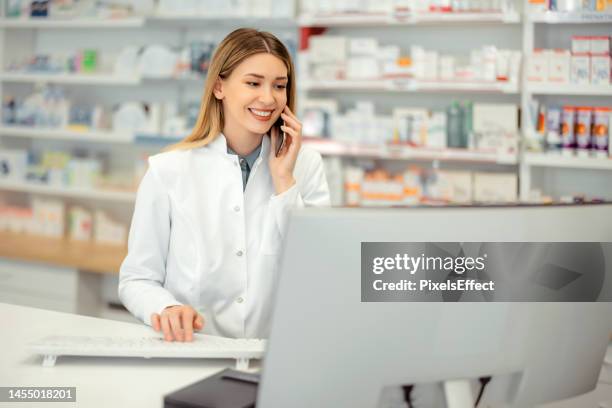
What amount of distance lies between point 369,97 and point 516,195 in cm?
117

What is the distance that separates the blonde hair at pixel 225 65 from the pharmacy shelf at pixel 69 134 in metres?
2.70

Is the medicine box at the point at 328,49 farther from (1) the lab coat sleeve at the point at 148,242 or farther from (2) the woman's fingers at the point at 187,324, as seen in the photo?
(2) the woman's fingers at the point at 187,324

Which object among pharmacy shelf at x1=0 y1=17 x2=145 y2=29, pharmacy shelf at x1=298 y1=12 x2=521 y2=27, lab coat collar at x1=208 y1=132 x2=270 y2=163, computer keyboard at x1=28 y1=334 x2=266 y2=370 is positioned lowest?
computer keyboard at x1=28 y1=334 x2=266 y2=370

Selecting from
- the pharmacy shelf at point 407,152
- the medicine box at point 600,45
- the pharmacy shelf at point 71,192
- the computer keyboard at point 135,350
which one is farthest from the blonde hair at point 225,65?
the pharmacy shelf at point 71,192

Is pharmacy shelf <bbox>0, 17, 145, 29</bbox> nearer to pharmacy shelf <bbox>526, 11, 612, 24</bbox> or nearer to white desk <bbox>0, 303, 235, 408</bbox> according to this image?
pharmacy shelf <bbox>526, 11, 612, 24</bbox>

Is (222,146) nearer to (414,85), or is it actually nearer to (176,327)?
(176,327)

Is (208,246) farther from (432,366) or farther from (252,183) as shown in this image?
(432,366)

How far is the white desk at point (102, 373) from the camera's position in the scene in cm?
136

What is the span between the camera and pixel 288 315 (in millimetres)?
957

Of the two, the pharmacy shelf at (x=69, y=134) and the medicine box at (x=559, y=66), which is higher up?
the medicine box at (x=559, y=66)

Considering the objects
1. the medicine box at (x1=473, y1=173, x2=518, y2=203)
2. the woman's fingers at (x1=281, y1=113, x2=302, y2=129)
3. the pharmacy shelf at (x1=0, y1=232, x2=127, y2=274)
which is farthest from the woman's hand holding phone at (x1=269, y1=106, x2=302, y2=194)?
the pharmacy shelf at (x1=0, y1=232, x2=127, y2=274)

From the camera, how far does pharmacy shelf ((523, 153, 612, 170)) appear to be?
3510mm

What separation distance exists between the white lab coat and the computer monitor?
1.03 metres

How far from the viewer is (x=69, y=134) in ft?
16.0
